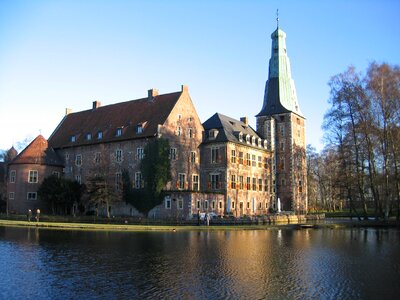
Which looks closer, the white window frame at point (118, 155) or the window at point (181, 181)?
the window at point (181, 181)

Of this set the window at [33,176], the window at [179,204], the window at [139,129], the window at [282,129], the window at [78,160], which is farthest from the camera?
the window at [282,129]

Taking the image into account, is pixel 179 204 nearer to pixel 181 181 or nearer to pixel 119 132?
pixel 181 181

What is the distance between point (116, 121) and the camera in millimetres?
59469

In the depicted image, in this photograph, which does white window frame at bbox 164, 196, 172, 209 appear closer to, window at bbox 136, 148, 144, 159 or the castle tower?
window at bbox 136, 148, 144, 159

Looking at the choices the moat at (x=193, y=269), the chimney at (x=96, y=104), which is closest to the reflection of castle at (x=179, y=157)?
the chimney at (x=96, y=104)

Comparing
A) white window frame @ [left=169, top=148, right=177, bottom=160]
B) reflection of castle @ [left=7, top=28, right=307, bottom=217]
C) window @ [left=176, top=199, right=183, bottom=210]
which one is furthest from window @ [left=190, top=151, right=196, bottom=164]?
window @ [left=176, top=199, right=183, bottom=210]

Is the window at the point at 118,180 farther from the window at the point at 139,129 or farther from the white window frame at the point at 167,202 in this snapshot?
A: the white window frame at the point at 167,202

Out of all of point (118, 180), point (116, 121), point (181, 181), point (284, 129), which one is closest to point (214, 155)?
point (181, 181)

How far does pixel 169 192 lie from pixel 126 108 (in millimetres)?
16106

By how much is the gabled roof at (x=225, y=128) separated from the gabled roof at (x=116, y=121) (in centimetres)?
754

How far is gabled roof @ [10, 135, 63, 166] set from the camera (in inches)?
2210

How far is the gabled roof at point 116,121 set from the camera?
55000 millimetres

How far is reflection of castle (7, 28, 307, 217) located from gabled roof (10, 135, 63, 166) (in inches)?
4.7

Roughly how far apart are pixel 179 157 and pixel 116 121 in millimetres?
10647
